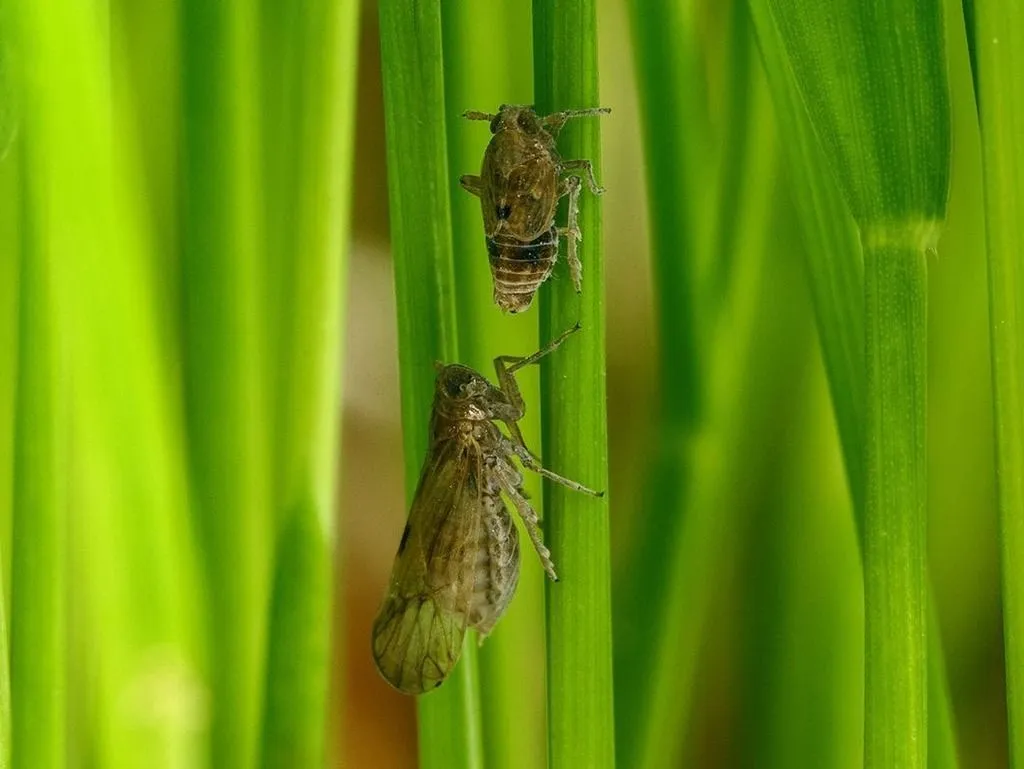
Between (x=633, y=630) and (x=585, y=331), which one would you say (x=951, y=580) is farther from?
(x=585, y=331)

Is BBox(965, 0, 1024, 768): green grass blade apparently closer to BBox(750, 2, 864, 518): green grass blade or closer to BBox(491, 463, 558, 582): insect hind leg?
BBox(750, 2, 864, 518): green grass blade

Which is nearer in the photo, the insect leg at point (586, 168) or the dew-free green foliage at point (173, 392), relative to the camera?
the insect leg at point (586, 168)

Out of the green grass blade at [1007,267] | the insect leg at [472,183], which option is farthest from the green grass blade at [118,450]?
the green grass blade at [1007,267]

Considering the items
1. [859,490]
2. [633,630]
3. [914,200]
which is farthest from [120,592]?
[914,200]

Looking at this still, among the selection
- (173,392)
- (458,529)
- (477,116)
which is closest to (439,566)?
(458,529)

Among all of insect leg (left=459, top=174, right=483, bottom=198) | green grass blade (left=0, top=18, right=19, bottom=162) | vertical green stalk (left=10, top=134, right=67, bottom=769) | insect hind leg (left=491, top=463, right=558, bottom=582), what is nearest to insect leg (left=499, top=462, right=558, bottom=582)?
insect hind leg (left=491, top=463, right=558, bottom=582)

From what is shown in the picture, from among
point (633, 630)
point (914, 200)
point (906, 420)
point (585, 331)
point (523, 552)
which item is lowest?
point (633, 630)

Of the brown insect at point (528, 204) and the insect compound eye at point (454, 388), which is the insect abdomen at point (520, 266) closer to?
the brown insect at point (528, 204)
